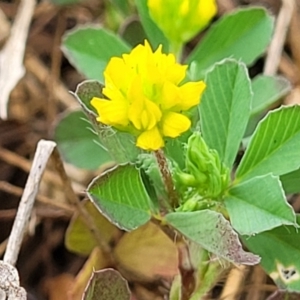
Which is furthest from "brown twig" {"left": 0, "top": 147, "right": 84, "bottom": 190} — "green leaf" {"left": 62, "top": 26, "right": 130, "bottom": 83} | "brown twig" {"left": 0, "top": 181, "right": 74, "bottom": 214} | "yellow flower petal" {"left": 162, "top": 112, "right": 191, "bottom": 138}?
"yellow flower petal" {"left": 162, "top": 112, "right": 191, "bottom": 138}

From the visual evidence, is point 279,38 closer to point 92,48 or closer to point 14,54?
point 92,48

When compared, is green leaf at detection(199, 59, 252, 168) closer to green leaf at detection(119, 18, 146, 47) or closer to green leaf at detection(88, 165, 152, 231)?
green leaf at detection(88, 165, 152, 231)

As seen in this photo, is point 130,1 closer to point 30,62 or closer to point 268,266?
point 30,62

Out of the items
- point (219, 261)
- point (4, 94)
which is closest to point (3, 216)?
point (4, 94)

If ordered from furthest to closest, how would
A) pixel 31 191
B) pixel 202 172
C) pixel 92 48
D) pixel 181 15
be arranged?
pixel 92 48 < pixel 181 15 < pixel 31 191 < pixel 202 172

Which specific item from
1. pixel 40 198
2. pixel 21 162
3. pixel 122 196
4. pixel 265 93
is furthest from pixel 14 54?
pixel 122 196

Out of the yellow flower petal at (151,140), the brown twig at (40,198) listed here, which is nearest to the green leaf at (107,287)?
the yellow flower petal at (151,140)
